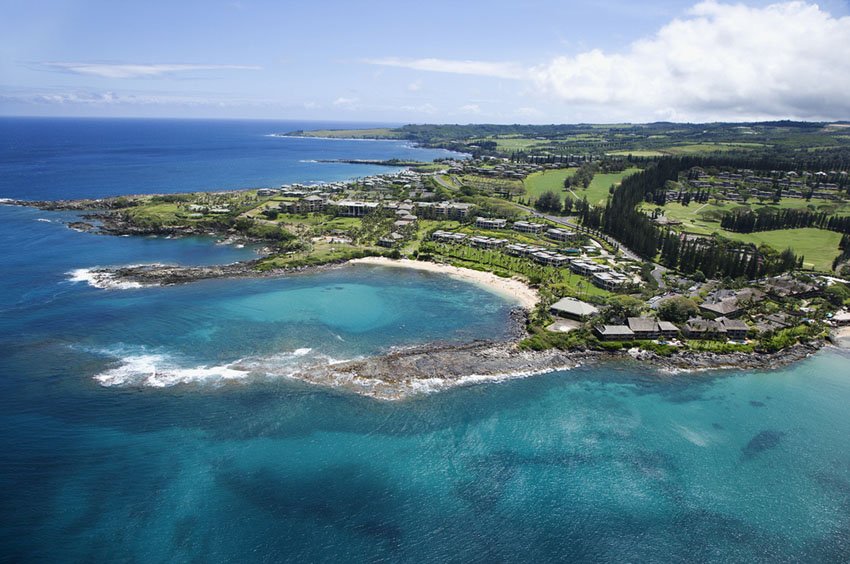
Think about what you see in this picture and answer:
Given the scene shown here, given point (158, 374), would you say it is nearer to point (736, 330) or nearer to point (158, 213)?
point (736, 330)

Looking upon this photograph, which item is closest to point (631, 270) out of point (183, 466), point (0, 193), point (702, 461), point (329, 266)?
point (702, 461)

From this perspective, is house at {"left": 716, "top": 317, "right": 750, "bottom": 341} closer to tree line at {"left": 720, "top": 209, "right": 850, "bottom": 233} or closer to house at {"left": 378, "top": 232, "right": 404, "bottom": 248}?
house at {"left": 378, "top": 232, "right": 404, "bottom": 248}

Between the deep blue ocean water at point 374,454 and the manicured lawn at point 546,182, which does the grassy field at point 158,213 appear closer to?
the deep blue ocean water at point 374,454

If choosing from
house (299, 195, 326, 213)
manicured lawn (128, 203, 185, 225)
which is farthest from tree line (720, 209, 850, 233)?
manicured lawn (128, 203, 185, 225)

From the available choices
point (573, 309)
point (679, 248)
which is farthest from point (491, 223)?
point (573, 309)

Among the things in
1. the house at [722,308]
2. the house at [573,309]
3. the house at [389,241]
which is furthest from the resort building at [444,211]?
the house at [722,308]
